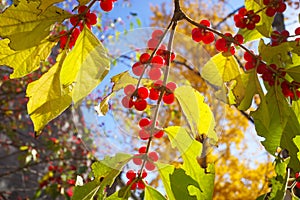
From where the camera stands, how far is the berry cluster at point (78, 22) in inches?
22.9

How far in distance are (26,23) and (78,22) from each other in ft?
0.25

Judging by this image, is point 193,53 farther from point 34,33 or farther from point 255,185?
point 255,185

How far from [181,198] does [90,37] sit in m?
0.25

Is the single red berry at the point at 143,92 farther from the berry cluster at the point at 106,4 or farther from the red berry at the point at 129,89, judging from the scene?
the berry cluster at the point at 106,4

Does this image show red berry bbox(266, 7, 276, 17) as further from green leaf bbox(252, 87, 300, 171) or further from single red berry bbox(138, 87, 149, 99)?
single red berry bbox(138, 87, 149, 99)

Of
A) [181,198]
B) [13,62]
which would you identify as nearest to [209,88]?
[181,198]

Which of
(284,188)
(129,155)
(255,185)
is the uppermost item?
(129,155)

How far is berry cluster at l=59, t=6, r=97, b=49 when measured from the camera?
0.58m

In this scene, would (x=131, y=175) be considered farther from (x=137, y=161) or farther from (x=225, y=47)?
(x=225, y=47)

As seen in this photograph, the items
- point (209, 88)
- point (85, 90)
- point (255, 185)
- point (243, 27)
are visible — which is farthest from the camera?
point (255, 185)

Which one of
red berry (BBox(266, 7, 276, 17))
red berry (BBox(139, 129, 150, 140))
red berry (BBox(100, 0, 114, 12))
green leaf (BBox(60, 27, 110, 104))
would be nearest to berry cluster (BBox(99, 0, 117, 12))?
red berry (BBox(100, 0, 114, 12))

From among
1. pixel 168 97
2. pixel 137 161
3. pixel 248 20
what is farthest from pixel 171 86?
pixel 248 20

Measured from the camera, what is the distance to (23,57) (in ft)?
1.90

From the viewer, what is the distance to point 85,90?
0.53m
